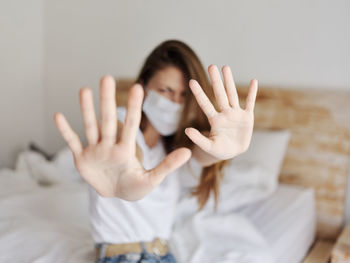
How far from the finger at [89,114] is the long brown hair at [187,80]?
0.48 m

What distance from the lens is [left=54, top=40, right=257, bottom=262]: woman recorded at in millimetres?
633

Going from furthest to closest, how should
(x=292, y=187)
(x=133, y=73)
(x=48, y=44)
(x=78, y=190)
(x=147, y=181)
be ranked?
1. (x=48, y=44)
2. (x=133, y=73)
3. (x=292, y=187)
4. (x=78, y=190)
5. (x=147, y=181)

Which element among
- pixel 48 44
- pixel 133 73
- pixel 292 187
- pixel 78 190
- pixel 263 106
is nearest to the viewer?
pixel 78 190

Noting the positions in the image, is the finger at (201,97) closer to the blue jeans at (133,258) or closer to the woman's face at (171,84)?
the woman's face at (171,84)

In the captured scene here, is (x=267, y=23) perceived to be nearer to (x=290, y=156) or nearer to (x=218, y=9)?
(x=218, y=9)

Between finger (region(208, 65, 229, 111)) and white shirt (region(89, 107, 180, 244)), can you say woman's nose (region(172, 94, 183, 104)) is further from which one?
finger (region(208, 65, 229, 111))

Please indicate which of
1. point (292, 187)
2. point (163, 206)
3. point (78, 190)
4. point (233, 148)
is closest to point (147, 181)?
point (233, 148)

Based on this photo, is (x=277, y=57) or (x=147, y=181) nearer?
(x=147, y=181)

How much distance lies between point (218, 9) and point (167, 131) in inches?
46.8

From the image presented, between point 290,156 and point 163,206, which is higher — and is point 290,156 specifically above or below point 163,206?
below

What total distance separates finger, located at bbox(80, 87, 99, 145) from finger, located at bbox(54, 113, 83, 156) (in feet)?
0.08

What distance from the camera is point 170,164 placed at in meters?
0.64

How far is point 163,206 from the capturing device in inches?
43.6

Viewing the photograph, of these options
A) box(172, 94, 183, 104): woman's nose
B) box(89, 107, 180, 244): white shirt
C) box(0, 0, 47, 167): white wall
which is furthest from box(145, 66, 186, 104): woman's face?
box(0, 0, 47, 167): white wall
